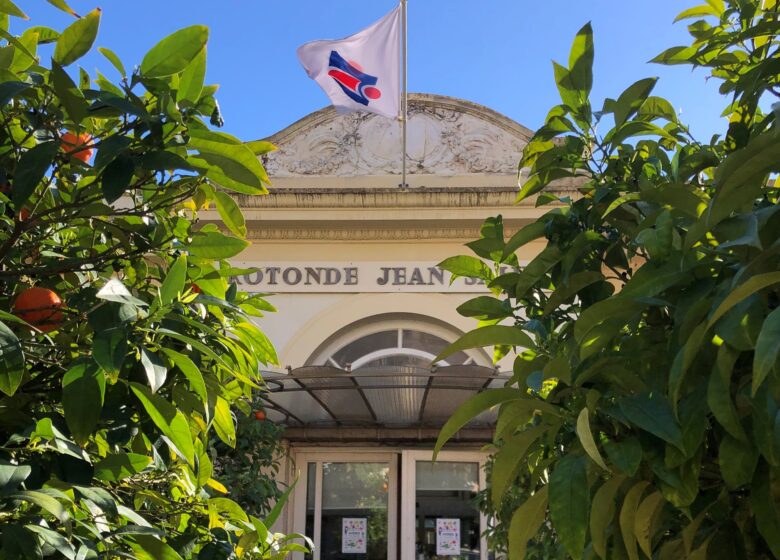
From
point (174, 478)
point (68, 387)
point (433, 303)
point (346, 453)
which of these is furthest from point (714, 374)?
→ point (346, 453)

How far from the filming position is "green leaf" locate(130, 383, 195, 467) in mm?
1420

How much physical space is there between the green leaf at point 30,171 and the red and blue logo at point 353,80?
30.6ft

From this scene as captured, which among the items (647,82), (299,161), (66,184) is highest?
(299,161)

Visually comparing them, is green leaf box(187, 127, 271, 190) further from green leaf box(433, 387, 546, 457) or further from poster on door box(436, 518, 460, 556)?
poster on door box(436, 518, 460, 556)

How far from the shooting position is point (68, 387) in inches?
52.6

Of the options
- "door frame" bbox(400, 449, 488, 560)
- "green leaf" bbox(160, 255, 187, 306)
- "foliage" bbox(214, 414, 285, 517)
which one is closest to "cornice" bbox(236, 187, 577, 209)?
"foliage" bbox(214, 414, 285, 517)

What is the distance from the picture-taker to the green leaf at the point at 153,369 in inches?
51.8

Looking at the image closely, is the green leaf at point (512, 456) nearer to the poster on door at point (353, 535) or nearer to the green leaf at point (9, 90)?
the green leaf at point (9, 90)

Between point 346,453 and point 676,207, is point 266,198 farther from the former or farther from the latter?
point 676,207

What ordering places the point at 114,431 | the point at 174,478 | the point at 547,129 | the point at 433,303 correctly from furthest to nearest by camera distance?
the point at 433,303 < the point at 174,478 < the point at 547,129 < the point at 114,431

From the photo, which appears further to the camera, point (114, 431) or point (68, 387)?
point (114, 431)

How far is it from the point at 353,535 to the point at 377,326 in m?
2.93

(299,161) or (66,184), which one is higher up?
(299,161)

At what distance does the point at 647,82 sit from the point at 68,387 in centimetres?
144
